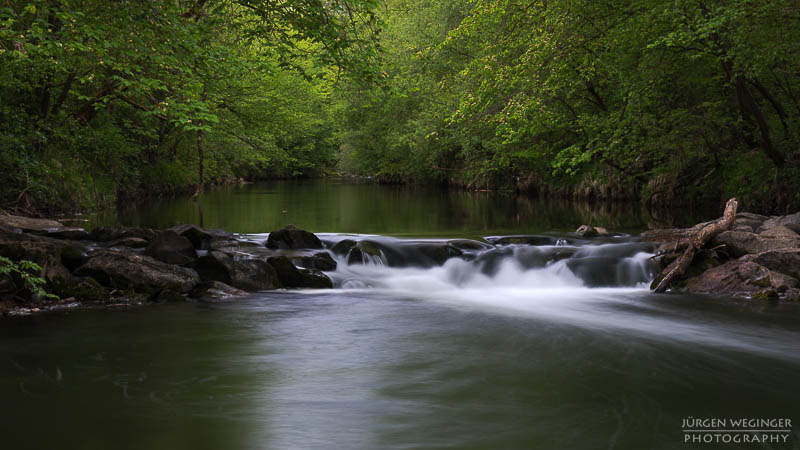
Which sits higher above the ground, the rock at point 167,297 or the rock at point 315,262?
the rock at point 315,262

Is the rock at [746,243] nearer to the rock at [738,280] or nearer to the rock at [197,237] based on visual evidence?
the rock at [738,280]

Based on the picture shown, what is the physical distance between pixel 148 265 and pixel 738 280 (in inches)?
392

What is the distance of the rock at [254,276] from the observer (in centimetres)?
1100

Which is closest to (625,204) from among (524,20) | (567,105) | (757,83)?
(567,105)

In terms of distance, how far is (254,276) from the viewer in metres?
11.1

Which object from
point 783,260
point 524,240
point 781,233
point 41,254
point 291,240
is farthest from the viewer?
point 524,240

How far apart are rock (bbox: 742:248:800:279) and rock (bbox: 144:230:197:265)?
10241 mm

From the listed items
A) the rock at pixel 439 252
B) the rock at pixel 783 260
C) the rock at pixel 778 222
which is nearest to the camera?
the rock at pixel 783 260

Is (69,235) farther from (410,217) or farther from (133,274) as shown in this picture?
(410,217)

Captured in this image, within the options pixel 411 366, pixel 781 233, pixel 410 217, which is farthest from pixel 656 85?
pixel 411 366

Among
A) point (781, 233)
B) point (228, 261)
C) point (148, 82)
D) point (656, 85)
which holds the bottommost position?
point (228, 261)

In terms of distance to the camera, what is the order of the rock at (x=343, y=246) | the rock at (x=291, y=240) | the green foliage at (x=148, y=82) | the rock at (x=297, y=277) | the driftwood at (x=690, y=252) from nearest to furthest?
the green foliage at (x=148, y=82) < the driftwood at (x=690, y=252) < the rock at (x=297, y=277) < the rock at (x=343, y=246) < the rock at (x=291, y=240)

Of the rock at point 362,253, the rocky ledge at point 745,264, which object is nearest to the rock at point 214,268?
the rock at point 362,253

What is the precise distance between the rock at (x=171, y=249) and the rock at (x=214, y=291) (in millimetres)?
1166
